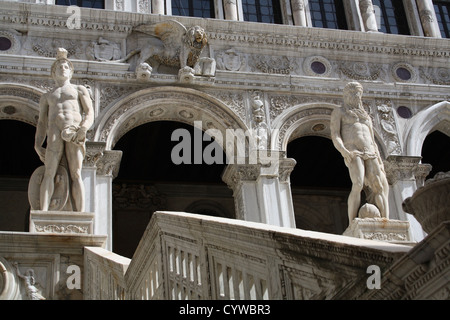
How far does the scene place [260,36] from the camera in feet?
48.7

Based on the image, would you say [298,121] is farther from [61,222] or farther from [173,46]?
[61,222]

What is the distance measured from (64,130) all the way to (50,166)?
1.97 ft

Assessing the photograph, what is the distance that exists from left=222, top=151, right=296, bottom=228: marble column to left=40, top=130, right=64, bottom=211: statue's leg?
4380 millimetres

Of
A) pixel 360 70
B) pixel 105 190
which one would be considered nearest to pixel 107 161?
pixel 105 190

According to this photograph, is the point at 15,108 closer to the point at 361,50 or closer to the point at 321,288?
the point at 361,50

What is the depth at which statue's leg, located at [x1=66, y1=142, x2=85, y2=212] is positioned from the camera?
31.6ft

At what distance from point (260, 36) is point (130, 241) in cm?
701

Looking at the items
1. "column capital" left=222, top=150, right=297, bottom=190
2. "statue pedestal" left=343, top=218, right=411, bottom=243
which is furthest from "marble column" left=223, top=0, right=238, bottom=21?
"statue pedestal" left=343, top=218, right=411, bottom=243

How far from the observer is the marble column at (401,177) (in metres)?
13.6

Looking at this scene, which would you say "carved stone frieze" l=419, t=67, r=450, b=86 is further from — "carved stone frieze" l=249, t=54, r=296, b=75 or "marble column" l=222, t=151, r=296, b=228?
"marble column" l=222, t=151, r=296, b=228

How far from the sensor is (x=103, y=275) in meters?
7.34

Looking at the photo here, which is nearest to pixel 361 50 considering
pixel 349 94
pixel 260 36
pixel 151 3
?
pixel 260 36

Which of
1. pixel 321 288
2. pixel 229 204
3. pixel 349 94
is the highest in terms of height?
pixel 229 204

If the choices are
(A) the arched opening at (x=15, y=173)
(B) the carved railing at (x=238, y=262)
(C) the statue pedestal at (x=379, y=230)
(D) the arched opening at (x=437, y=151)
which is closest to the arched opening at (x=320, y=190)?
(D) the arched opening at (x=437, y=151)
